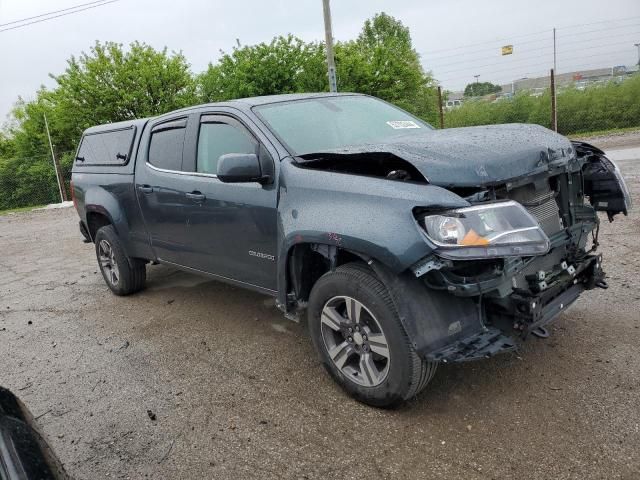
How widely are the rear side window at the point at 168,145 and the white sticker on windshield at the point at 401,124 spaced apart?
5.79 feet

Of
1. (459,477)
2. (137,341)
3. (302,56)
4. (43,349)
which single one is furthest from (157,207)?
(302,56)

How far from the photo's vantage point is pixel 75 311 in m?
5.59

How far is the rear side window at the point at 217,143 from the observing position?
154 inches

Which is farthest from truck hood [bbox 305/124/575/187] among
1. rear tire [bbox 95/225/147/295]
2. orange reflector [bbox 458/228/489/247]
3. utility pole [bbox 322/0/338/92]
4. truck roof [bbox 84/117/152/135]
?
utility pole [bbox 322/0/338/92]

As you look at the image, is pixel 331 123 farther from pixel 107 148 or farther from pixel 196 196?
pixel 107 148

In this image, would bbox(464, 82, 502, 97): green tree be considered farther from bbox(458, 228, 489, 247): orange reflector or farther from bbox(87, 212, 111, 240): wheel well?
bbox(458, 228, 489, 247): orange reflector

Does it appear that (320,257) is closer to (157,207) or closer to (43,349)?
(157,207)

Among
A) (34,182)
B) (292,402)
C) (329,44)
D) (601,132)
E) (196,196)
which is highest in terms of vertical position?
(329,44)

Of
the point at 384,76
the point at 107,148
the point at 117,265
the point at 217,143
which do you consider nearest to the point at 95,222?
the point at 117,265

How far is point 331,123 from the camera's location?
404 cm

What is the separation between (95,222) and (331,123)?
11.5ft

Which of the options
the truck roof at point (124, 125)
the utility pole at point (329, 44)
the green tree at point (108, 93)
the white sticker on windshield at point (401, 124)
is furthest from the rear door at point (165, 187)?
the green tree at point (108, 93)

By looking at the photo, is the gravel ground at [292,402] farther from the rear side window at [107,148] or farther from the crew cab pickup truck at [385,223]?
the rear side window at [107,148]

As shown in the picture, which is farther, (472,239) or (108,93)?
(108,93)
